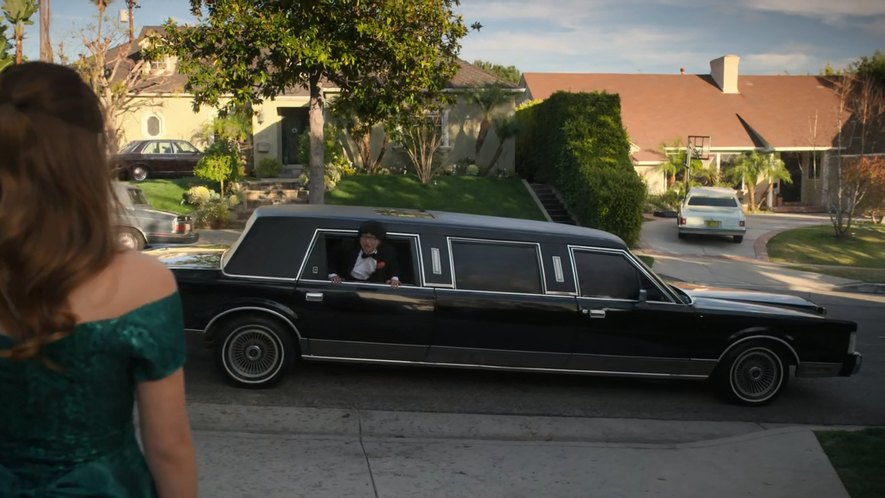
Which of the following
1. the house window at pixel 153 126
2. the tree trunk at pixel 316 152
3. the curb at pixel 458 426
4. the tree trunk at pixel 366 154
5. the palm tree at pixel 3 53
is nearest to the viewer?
the curb at pixel 458 426

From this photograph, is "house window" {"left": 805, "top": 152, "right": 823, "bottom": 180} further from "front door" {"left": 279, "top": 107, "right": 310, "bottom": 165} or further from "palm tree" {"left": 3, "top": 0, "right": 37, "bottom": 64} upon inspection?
"palm tree" {"left": 3, "top": 0, "right": 37, "bottom": 64}

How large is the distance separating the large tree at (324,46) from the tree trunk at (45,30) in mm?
12107

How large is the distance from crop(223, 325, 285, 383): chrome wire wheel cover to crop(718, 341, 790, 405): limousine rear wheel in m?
4.13

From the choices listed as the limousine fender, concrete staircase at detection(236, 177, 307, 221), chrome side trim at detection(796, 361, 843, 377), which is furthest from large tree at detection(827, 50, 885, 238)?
the limousine fender

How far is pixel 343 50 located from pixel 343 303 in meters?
8.23

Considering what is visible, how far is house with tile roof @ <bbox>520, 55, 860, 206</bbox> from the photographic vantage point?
1426 inches

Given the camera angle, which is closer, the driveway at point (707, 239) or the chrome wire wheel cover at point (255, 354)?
the chrome wire wheel cover at point (255, 354)

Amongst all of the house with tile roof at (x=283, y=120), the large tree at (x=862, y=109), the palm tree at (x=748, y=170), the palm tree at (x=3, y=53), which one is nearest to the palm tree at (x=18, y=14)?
the palm tree at (x=3, y=53)

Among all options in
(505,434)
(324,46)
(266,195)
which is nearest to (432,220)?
(505,434)

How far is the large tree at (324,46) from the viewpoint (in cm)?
1410

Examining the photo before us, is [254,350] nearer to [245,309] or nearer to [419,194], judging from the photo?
[245,309]

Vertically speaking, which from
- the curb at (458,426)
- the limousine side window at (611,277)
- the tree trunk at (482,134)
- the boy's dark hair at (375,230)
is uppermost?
the tree trunk at (482,134)

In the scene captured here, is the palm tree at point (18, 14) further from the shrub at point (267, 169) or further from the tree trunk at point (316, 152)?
the tree trunk at point (316, 152)

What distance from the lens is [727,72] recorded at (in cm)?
4031
